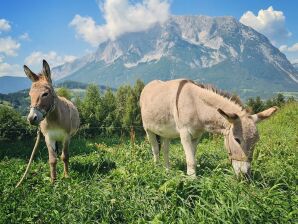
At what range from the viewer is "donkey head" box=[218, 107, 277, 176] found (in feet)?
19.2

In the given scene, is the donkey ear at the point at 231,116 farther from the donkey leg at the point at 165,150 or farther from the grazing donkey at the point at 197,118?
the donkey leg at the point at 165,150

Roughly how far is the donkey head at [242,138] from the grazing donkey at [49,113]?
12.0ft

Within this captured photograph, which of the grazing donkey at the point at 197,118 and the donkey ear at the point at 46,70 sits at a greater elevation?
the donkey ear at the point at 46,70

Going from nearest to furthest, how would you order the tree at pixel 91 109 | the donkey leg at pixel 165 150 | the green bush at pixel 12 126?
1. the donkey leg at pixel 165 150
2. the green bush at pixel 12 126
3. the tree at pixel 91 109

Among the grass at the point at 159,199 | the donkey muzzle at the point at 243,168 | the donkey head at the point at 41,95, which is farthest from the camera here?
the donkey head at the point at 41,95

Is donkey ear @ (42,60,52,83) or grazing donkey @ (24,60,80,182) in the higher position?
donkey ear @ (42,60,52,83)

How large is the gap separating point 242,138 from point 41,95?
4183 millimetres

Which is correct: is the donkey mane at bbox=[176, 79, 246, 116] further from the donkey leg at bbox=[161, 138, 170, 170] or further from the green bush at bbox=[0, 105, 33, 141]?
the green bush at bbox=[0, 105, 33, 141]

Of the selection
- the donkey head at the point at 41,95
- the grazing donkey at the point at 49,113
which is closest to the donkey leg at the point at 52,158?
the grazing donkey at the point at 49,113

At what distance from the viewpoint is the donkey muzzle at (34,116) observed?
6520 millimetres

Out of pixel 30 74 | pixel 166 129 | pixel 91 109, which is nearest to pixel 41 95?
pixel 30 74

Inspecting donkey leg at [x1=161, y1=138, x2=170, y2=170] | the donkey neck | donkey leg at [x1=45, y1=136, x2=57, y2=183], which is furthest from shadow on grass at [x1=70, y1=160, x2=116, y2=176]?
the donkey neck

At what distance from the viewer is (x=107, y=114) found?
43.6m

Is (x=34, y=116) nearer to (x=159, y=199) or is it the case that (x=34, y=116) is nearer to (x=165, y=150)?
(x=159, y=199)
